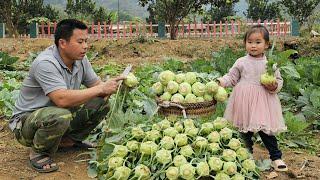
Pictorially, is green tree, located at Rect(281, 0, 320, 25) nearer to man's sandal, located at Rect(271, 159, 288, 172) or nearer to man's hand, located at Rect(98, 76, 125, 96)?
man's sandal, located at Rect(271, 159, 288, 172)

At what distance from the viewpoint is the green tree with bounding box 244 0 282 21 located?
26141 millimetres

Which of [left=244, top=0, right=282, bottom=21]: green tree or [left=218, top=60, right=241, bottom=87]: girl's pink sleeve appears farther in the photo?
[left=244, top=0, right=282, bottom=21]: green tree

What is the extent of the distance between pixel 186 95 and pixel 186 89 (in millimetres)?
49

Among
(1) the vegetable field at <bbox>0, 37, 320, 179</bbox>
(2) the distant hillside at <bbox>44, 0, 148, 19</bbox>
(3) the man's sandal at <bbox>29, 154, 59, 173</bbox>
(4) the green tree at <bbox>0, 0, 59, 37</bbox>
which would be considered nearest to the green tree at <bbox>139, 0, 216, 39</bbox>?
(4) the green tree at <bbox>0, 0, 59, 37</bbox>

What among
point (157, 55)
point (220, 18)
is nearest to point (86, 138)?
point (157, 55)

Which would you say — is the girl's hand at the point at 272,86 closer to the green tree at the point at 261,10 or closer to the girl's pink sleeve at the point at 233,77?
the girl's pink sleeve at the point at 233,77

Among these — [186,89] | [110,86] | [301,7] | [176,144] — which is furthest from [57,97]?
[301,7]

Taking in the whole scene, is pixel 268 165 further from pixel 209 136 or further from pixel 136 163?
pixel 136 163

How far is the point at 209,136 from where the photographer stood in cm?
338

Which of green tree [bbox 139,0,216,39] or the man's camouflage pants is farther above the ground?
green tree [bbox 139,0,216,39]

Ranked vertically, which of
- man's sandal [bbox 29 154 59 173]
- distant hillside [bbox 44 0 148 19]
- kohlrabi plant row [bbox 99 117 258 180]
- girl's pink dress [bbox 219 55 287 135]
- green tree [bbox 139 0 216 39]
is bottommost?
man's sandal [bbox 29 154 59 173]

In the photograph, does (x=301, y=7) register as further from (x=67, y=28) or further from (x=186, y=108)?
(x=186, y=108)

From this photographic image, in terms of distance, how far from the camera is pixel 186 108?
Answer: 11.9ft

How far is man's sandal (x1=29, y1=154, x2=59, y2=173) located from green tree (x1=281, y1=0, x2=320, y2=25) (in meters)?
20.1
